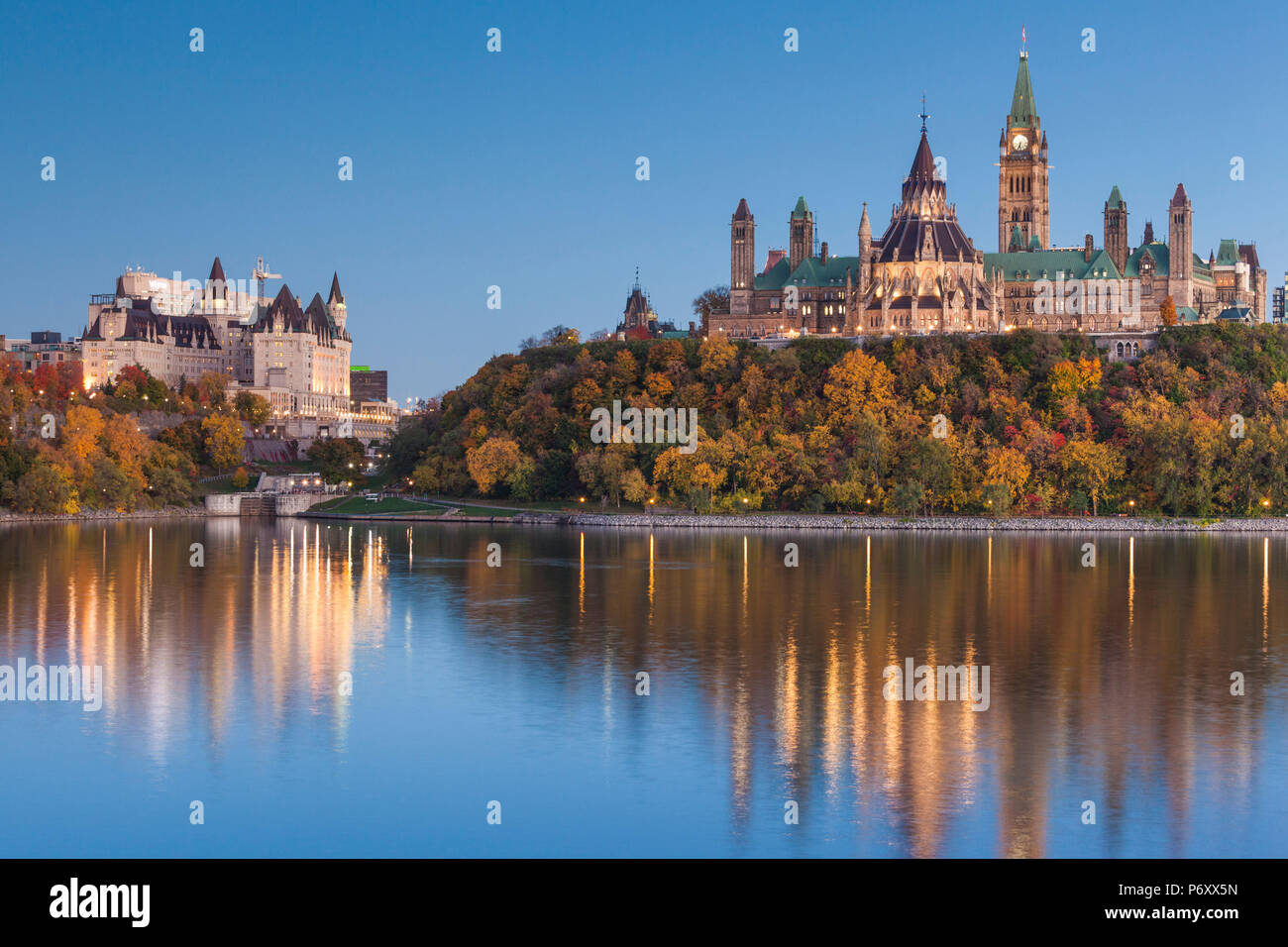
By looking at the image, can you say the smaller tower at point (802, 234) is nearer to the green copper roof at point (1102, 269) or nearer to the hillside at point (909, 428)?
the green copper roof at point (1102, 269)

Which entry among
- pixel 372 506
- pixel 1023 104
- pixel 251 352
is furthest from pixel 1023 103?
pixel 251 352

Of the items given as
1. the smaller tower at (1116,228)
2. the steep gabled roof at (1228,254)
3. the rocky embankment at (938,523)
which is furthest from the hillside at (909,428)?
the steep gabled roof at (1228,254)

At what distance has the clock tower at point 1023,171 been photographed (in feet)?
468

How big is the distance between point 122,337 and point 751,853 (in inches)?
6397

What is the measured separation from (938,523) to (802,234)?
2471 inches

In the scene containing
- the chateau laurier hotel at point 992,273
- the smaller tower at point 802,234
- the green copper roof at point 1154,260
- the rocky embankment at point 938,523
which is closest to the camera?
the rocky embankment at point 938,523

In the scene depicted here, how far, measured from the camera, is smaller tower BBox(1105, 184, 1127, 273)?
13475cm

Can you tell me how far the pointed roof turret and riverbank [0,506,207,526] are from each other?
92.9 m

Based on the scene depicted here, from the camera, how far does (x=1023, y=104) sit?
144000 millimetres

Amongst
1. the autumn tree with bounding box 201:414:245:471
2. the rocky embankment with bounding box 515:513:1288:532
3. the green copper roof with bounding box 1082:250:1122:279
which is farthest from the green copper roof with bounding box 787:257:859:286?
the autumn tree with bounding box 201:414:245:471

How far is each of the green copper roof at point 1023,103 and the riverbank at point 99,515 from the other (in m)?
92.9
